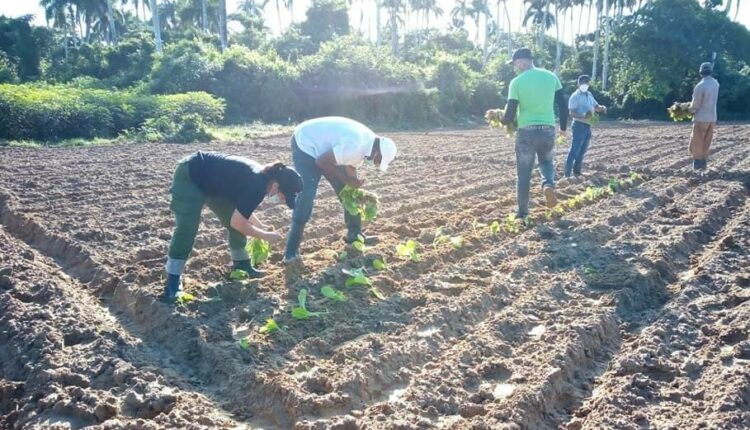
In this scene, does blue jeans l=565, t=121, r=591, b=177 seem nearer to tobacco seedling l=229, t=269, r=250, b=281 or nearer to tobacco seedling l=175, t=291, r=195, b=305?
tobacco seedling l=229, t=269, r=250, b=281

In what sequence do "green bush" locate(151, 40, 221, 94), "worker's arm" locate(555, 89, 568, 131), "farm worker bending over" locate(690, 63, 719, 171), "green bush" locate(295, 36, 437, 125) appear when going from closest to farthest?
"worker's arm" locate(555, 89, 568, 131) < "farm worker bending over" locate(690, 63, 719, 171) < "green bush" locate(151, 40, 221, 94) < "green bush" locate(295, 36, 437, 125)

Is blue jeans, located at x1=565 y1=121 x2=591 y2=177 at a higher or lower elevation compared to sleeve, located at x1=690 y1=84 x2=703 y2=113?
lower

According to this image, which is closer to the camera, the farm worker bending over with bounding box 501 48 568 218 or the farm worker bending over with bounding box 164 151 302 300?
the farm worker bending over with bounding box 164 151 302 300

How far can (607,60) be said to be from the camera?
129 ft

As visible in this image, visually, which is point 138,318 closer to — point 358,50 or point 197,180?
point 197,180

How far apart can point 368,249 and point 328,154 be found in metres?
1.17

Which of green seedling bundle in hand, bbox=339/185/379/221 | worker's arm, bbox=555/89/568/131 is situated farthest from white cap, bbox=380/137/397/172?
worker's arm, bbox=555/89/568/131

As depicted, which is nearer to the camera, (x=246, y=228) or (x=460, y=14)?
(x=246, y=228)

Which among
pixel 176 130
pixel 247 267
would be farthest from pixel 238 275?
pixel 176 130

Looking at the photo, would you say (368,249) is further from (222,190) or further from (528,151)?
(528,151)

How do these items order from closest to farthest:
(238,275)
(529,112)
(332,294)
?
(332,294) < (238,275) < (529,112)

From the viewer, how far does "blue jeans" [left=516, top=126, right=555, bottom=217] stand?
7145 millimetres

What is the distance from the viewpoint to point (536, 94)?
705cm

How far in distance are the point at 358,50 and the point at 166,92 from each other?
8.91 m
